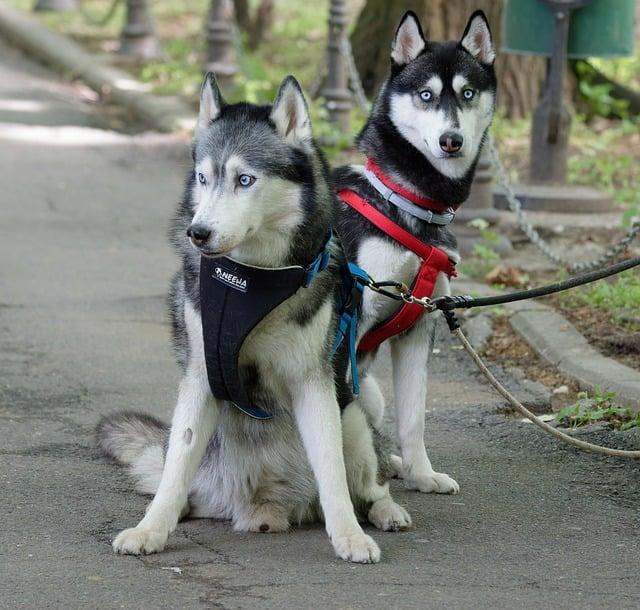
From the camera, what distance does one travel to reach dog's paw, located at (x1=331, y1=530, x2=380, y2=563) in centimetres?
399

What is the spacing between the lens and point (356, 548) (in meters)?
3.99

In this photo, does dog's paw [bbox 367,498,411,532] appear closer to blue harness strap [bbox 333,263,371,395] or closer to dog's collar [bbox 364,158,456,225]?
blue harness strap [bbox 333,263,371,395]

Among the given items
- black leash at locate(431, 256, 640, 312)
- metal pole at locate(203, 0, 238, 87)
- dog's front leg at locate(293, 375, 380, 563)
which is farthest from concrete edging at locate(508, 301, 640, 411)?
metal pole at locate(203, 0, 238, 87)

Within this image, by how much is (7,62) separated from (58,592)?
13949mm

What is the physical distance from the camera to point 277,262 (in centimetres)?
406

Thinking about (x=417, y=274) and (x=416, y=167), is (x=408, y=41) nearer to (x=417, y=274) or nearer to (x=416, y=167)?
(x=416, y=167)

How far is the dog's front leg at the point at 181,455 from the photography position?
4.06m

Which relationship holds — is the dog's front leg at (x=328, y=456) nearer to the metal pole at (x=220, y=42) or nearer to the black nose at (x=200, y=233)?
the black nose at (x=200, y=233)

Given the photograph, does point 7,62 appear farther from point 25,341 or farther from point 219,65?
point 25,341

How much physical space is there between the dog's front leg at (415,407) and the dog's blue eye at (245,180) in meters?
1.26

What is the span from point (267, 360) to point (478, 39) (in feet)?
6.19

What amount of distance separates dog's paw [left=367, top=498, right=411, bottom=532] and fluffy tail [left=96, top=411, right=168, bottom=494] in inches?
34.4

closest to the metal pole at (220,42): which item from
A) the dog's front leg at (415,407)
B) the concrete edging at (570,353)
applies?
the concrete edging at (570,353)

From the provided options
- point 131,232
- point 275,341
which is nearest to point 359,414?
point 275,341
